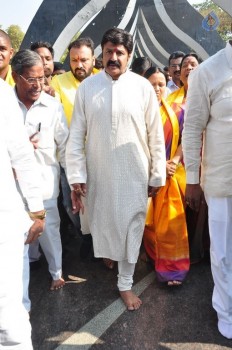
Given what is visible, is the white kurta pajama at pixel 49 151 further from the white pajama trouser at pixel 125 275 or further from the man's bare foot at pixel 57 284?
the white pajama trouser at pixel 125 275

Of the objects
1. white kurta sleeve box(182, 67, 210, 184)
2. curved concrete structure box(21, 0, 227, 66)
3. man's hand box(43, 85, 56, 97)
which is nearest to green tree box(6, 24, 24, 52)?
curved concrete structure box(21, 0, 227, 66)

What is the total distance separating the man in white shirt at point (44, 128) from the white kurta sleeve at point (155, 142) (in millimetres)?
609

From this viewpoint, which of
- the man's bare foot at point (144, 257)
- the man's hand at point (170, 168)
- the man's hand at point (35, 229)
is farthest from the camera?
the man's bare foot at point (144, 257)

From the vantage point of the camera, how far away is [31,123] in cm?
235

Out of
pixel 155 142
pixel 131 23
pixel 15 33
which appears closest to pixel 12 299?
pixel 155 142

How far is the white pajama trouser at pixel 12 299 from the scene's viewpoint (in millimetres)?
1412

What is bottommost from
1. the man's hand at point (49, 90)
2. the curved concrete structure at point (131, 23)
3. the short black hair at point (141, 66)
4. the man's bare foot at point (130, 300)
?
the man's bare foot at point (130, 300)

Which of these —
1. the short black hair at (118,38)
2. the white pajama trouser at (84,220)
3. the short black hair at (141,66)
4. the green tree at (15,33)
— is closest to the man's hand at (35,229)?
the white pajama trouser at (84,220)

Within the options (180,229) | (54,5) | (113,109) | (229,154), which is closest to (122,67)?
(113,109)

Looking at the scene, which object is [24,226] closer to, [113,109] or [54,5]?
[113,109]

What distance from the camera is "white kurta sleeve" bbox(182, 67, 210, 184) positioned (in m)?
1.87

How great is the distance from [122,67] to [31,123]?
0.71 m

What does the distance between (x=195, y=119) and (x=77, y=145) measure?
82 cm

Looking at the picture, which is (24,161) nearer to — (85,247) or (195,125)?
(195,125)
